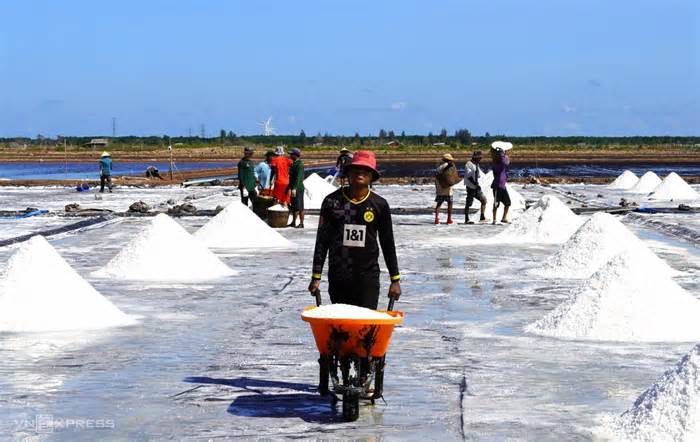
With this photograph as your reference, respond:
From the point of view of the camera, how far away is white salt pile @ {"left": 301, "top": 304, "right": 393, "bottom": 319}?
7293 mm

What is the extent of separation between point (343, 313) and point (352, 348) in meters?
0.21

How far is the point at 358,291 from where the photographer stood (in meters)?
7.86

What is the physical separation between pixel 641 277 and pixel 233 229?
10385 millimetres

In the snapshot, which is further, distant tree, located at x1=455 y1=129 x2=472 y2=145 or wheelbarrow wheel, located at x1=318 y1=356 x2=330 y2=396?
distant tree, located at x1=455 y1=129 x2=472 y2=145

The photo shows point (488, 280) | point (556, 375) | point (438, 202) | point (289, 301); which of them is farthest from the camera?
point (438, 202)

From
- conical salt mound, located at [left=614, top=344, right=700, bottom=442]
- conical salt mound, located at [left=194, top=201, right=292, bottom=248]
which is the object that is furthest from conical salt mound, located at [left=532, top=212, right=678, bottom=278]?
conical salt mound, located at [left=614, top=344, right=700, bottom=442]

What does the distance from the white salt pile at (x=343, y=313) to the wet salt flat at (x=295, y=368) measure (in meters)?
0.62

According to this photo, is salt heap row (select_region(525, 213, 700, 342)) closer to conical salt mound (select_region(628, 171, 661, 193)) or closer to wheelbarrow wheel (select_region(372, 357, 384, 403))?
wheelbarrow wheel (select_region(372, 357, 384, 403))

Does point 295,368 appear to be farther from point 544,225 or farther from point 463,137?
point 463,137

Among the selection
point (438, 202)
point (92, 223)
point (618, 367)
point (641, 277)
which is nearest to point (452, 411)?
point (618, 367)

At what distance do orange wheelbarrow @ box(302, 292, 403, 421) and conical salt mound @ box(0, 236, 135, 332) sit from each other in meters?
4.42

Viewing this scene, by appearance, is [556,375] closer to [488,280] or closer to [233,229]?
[488,280]

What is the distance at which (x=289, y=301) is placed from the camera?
1314cm

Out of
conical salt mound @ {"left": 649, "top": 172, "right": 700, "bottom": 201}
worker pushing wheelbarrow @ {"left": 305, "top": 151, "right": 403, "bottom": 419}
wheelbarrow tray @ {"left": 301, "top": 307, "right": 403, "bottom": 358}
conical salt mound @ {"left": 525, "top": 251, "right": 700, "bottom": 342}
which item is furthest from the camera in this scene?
conical salt mound @ {"left": 649, "top": 172, "right": 700, "bottom": 201}
